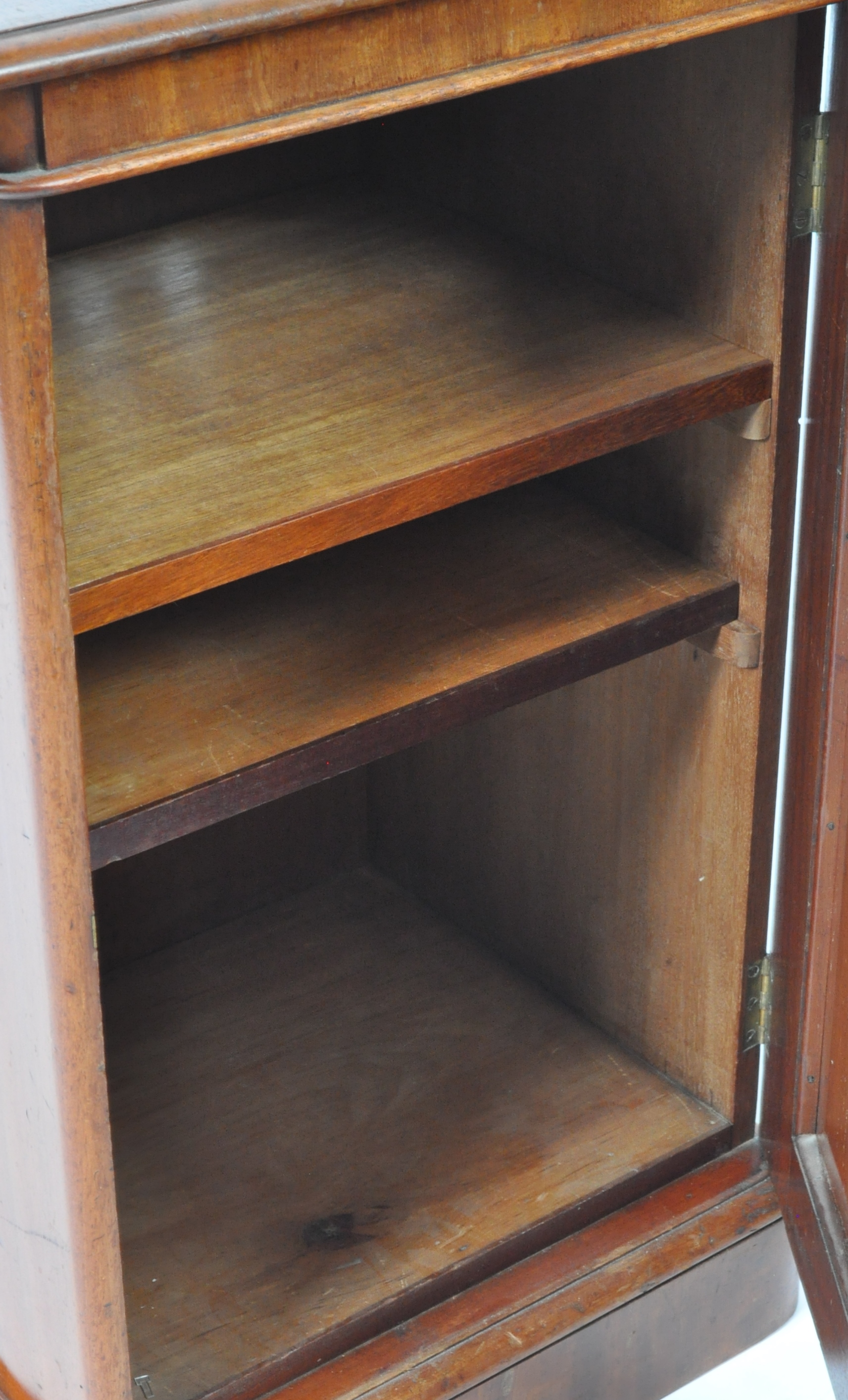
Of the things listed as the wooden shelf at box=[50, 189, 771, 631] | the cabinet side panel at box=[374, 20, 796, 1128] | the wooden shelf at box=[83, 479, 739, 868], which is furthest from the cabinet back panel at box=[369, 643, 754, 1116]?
the wooden shelf at box=[50, 189, 771, 631]

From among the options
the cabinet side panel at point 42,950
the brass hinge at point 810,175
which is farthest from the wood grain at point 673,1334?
the brass hinge at point 810,175

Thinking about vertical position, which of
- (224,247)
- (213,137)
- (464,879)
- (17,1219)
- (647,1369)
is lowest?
(647,1369)

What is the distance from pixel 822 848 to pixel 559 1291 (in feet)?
1.17

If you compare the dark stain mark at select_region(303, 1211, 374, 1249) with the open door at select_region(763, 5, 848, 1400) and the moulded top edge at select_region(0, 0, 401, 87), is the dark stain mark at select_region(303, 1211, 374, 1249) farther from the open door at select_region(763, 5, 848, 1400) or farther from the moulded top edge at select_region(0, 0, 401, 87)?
the moulded top edge at select_region(0, 0, 401, 87)

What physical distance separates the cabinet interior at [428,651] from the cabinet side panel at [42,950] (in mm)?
53

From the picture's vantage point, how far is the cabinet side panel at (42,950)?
0.80 meters

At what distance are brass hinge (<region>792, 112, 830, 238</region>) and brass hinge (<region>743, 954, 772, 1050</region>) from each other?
51 centimetres

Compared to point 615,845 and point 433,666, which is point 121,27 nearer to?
point 433,666

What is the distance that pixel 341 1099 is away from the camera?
1.47 meters

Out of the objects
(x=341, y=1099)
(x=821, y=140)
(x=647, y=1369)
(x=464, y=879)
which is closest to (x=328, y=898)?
(x=464, y=879)

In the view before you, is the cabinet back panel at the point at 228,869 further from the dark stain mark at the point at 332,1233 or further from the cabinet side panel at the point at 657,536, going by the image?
the dark stain mark at the point at 332,1233

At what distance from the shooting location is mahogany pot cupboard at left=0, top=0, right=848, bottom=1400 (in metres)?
0.88

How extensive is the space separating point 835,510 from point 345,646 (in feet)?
1.02

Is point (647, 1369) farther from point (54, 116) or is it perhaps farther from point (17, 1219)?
point (54, 116)
